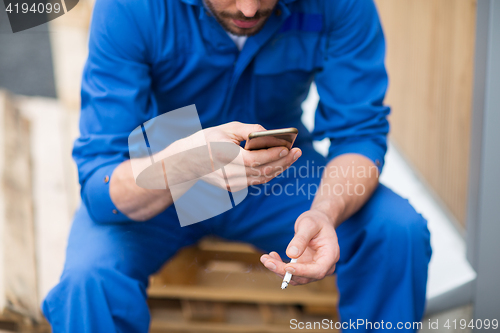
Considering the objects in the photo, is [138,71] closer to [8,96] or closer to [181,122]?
[181,122]

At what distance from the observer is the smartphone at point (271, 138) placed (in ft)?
1.63

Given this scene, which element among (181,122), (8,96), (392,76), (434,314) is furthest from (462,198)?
(8,96)

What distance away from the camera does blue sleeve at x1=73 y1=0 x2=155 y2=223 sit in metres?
0.69

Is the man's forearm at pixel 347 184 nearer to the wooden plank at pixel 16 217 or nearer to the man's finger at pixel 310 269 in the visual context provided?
the man's finger at pixel 310 269

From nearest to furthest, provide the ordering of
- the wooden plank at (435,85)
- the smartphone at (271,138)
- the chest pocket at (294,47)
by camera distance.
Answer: the smartphone at (271,138) → the chest pocket at (294,47) → the wooden plank at (435,85)

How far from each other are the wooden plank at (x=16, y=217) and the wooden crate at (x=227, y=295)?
0.90 feet

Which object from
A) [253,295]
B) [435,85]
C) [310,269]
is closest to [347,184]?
[310,269]

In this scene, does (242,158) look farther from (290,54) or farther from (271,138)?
(290,54)

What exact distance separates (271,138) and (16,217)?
81cm

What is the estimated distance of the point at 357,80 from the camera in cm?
79

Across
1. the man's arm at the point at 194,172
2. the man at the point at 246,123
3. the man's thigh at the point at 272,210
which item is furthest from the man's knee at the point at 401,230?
the man's arm at the point at 194,172

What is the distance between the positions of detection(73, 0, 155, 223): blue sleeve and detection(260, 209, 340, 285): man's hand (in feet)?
0.89

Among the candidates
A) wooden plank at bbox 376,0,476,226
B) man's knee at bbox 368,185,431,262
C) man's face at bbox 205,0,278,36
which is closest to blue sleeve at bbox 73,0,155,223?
man's face at bbox 205,0,278,36

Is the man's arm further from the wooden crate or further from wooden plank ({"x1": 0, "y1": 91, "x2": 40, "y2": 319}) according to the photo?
wooden plank ({"x1": 0, "y1": 91, "x2": 40, "y2": 319})
